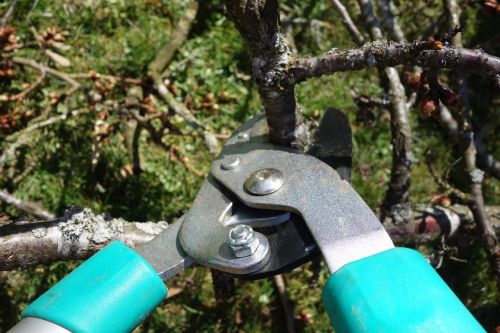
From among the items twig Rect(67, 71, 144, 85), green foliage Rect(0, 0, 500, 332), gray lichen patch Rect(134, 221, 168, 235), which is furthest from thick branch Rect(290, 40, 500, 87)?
twig Rect(67, 71, 144, 85)

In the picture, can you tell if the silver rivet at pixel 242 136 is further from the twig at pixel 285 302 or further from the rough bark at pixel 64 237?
the twig at pixel 285 302

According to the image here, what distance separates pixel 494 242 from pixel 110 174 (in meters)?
1.65

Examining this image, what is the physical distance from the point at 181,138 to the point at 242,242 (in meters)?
1.52

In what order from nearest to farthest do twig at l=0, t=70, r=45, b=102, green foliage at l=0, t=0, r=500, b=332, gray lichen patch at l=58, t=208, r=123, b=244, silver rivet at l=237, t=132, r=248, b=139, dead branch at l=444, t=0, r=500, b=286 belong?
gray lichen patch at l=58, t=208, r=123, b=244, silver rivet at l=237, t=132, r=248, b=139, dead branch at l=444, t=0, r=500, b=286, green foliage at l=0, t=0, r=500, b=332, twig at l=0, t=70, r=45, b=102

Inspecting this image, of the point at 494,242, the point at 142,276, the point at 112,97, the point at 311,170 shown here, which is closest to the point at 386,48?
the point at 311,170

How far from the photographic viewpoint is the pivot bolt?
4.17 ft

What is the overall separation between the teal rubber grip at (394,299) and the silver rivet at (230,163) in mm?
457

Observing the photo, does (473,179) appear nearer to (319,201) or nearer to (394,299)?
(319,201)

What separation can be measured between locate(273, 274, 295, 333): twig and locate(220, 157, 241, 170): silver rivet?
0.88 m

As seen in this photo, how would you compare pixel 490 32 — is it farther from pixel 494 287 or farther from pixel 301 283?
pixel 301 283

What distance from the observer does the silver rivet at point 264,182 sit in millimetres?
1366

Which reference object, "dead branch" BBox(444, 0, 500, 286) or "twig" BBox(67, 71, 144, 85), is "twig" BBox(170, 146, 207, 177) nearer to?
"twig" BBox(67, 71, 144, 85)

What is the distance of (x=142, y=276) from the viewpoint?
4.16 feet

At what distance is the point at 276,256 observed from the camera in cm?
132
